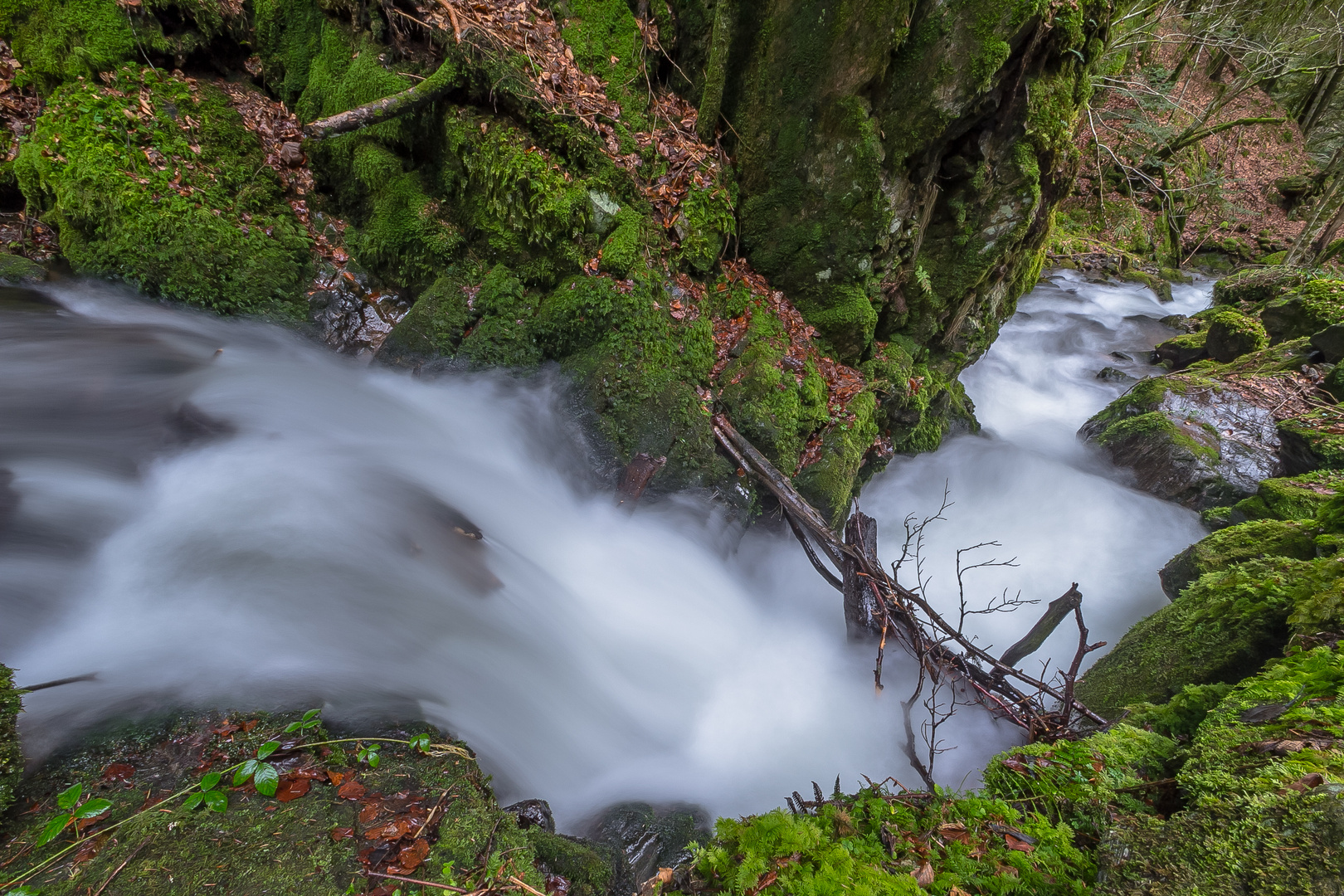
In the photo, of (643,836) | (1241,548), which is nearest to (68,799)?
(643,836)

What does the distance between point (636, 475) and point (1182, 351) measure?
42.0ft

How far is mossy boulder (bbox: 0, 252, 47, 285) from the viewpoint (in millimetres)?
4805

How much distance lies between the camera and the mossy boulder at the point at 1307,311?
358 inches

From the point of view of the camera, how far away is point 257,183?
552 centimetres

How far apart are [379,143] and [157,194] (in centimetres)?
197

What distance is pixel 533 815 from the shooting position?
2855 millimetres

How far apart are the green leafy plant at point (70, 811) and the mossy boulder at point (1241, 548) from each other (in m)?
6.49

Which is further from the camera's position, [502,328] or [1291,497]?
[1291,497]

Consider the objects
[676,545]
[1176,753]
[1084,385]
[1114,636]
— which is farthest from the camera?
[1084,385]

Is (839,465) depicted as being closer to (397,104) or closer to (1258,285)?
(397,104)

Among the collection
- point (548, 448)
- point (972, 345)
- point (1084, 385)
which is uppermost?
point (1084, 385)

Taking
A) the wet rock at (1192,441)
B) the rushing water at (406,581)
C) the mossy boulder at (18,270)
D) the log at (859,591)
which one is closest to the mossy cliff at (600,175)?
the mossy boulder at (18,270)

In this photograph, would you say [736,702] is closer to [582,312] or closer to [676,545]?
[676,545]

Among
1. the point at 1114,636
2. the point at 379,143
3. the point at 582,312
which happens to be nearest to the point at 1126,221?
the point at 1114,636
